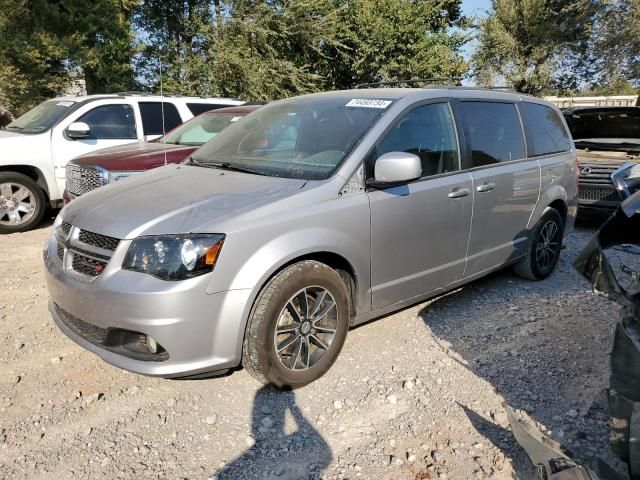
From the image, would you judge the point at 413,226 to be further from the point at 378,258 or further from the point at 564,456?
the point at 564,456

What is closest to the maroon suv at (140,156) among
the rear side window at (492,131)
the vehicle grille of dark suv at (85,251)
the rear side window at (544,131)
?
the vehicle grille of dark suv at (85,251)

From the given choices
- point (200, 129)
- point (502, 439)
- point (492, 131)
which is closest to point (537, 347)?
point (502, 439)

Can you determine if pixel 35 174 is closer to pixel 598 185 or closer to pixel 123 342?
pixel 123 342

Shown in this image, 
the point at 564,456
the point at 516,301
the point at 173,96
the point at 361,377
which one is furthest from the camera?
the point at 173,96

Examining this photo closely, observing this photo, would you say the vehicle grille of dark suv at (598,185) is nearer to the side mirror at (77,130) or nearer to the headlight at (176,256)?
the headlight at (176,256)

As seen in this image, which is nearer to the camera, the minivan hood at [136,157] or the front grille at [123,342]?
the front grille at [123,342]

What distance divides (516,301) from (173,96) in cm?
605

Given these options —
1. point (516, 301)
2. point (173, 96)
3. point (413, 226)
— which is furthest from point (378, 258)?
point (173, 96)

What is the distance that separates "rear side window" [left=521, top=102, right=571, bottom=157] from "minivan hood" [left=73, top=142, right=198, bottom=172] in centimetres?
372

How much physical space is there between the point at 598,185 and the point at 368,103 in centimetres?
454

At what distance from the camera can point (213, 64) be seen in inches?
632

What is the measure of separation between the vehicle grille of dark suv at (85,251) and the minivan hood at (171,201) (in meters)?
0.05

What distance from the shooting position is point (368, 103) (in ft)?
12.0

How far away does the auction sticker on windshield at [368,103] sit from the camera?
3595 millimetres
